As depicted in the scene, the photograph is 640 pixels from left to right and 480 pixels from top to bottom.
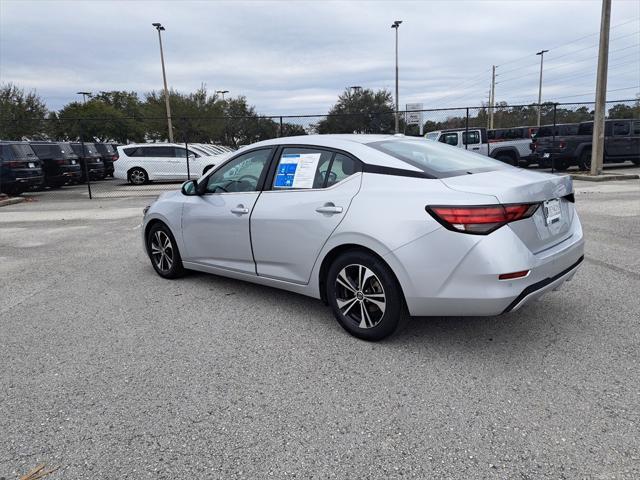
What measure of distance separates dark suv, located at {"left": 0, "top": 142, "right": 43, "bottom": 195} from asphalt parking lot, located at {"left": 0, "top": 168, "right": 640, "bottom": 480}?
12621 mm

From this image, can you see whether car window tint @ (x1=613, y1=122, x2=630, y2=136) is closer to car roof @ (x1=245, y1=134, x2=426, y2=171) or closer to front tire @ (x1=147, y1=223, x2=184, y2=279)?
car roof @ (x1=245, y1=134, x2=426, y2=171)

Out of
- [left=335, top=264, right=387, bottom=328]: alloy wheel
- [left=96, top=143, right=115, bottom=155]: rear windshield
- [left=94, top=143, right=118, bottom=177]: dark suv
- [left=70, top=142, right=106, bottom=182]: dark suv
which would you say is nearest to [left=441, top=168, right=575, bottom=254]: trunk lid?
[left=335, top=264, right=387, bottom=328]: alloy wheel

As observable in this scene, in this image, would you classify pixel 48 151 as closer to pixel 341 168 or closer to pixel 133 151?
pixel 133 151

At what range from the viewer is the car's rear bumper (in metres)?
3.11

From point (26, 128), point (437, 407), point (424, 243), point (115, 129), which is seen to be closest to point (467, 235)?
point (424, 243)

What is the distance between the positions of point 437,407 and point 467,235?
1.08m

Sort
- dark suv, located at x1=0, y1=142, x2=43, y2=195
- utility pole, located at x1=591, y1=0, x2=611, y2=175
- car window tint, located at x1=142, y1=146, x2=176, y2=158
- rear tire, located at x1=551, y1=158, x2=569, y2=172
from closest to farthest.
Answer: utility pole, located at x1=591, y1=0, x2=611, y2=175 → dark suv, located at x1=0, y1=142, x2=43, y2=195 → rear tire, located at x1=551, y1=158, x2=569, y2=172 → car window tint, located at x1=142, y1=146, x2=176, y2=158

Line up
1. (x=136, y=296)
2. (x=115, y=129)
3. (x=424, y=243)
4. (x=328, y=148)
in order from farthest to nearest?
(x=115, y=129)
(x=136, y=296)
(x=328, y=148)
(x=424, y=243)

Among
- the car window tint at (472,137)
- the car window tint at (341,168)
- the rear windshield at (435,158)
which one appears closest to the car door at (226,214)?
the car window tint at (341,168)

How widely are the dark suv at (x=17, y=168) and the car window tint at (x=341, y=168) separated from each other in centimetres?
1551

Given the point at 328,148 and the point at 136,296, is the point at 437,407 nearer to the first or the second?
the point at 328,148

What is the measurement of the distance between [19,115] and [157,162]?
2715cm

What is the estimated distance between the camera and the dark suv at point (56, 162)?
17719 millimetres

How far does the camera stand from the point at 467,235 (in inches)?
123
